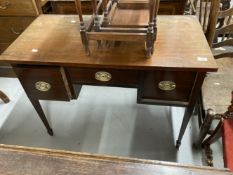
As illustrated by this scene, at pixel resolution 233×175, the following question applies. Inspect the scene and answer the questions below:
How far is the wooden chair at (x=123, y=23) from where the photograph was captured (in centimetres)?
78

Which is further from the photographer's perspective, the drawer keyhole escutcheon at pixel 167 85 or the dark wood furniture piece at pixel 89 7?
the dark wood furniture piece at pixel 89 7

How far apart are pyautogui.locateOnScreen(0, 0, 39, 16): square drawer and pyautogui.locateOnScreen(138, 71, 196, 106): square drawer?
1.04 m

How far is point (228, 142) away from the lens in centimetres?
85

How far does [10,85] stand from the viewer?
183 centimetres

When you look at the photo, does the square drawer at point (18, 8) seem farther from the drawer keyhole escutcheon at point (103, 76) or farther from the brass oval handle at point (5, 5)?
the drawer keyhole escutcheon at point (103, 76)

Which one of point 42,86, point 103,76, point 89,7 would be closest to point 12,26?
point 89,7

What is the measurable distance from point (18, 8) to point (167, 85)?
1228 millimetres

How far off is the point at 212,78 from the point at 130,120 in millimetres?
634

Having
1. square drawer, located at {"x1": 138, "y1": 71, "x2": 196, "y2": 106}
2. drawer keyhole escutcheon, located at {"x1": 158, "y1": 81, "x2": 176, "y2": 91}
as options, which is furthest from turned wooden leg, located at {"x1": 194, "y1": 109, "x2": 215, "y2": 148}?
drawer keyhole escutcheon, located at {"x1": 158, "y1": 81, "x2": 176, "y2": 91}

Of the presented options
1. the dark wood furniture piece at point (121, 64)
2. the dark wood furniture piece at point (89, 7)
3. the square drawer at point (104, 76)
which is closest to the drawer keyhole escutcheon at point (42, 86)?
the dark wood furniture piece at point (121, 64)

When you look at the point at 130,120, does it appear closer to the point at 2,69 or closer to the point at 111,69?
the point at 111,69

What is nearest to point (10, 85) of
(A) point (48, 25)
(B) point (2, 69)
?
(B) point (2, 69)

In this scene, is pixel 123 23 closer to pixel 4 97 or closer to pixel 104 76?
pixel 104 76

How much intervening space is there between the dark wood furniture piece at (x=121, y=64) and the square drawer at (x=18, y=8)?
19.6 inches
